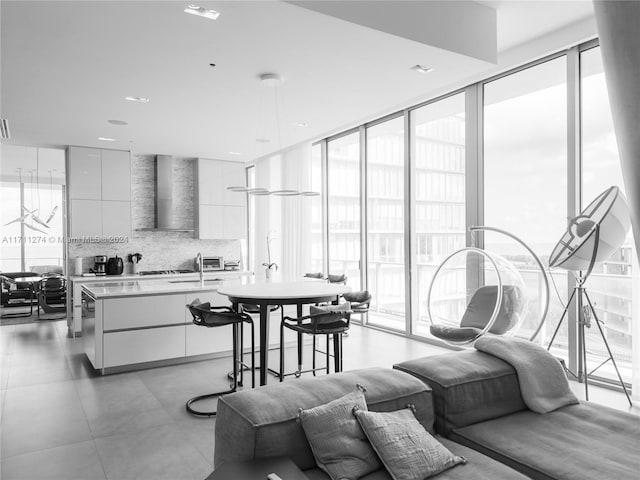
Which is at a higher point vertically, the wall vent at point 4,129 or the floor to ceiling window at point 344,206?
the wall vent at point 4,129

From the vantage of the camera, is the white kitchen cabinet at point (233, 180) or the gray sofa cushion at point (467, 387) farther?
the white kitchen cabinet at point (233, 180)

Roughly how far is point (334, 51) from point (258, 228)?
5387 mm

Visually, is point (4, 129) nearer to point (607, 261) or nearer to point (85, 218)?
point (85, 218)

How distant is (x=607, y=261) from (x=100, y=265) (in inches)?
259

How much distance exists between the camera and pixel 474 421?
227 centimetres

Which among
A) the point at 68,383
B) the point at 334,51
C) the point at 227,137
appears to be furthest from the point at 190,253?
the point at 334,51

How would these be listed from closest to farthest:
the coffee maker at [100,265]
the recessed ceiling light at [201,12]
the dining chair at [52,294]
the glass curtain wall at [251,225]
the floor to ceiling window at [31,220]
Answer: the recessed ceiling light at [201,12] < the coffee maker at [100,265] < the dining chair at [52,294] < the glass curtain wall at [251,225] < the floor to ceiling window at [31,220]

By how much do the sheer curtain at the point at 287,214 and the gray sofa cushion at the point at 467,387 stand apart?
5060 mm

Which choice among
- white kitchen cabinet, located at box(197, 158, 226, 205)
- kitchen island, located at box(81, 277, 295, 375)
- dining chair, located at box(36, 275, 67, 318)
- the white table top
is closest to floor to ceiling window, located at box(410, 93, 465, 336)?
the white table top

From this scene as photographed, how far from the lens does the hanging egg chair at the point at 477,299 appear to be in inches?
160

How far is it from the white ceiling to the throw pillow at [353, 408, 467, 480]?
2436mm

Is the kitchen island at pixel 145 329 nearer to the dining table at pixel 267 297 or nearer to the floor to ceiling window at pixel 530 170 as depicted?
the dining table at pixel 267 297

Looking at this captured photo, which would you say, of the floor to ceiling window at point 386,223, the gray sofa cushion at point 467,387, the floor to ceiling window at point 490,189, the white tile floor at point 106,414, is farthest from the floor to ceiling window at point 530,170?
the gray sofa cushion at point 467,387

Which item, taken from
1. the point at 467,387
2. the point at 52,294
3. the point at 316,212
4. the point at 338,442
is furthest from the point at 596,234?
the point at 52,294
